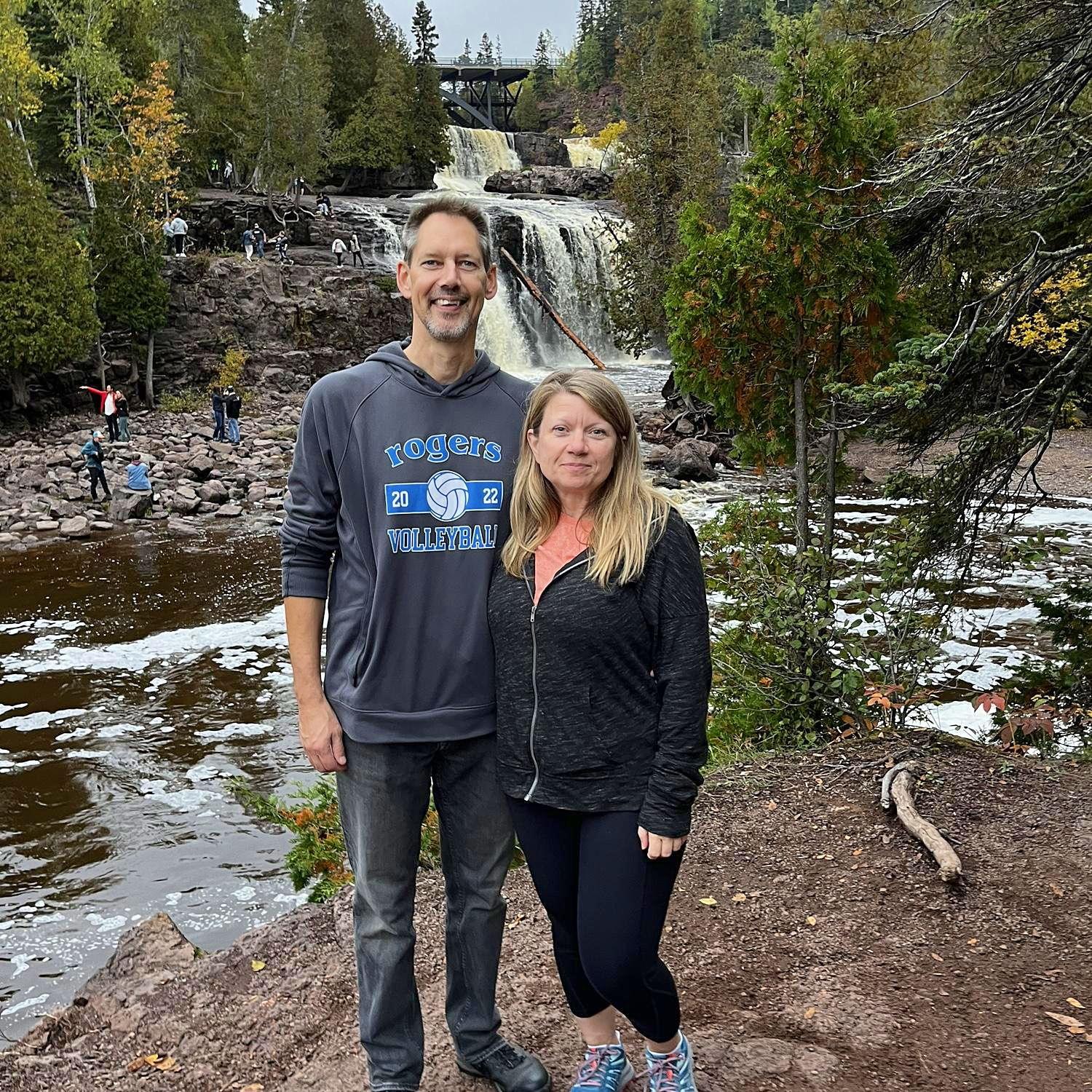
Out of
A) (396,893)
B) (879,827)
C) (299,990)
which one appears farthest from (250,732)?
(396,893)

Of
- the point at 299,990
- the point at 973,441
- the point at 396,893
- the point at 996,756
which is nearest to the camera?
the point at 396,893

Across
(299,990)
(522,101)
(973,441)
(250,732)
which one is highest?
(522,101)

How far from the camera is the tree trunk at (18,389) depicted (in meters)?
23.3

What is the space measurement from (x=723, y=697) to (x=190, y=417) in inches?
841

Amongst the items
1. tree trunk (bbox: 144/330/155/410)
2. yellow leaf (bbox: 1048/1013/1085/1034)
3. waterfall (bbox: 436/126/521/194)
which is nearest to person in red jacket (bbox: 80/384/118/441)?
tree trunk (bbox: 144/330/155/410)

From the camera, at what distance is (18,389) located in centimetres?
2339

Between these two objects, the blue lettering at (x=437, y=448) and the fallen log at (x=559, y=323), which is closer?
the blue lettering at (x=437, y=448)

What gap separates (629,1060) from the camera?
307cm

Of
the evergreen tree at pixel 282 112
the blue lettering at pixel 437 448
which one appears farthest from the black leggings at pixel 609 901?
the evergreen tree at pixel 282 112

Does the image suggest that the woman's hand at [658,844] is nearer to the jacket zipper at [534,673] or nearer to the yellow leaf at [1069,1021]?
the jacket zipper at [534,673]

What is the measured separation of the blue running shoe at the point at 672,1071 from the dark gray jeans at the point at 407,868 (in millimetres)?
516

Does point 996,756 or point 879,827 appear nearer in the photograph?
point 879,827

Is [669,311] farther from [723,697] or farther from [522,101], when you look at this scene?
[522,101]

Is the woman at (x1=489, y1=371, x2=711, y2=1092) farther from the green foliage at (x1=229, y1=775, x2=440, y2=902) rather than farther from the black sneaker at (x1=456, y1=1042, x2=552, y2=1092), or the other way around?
the green foliage at (x1=229, y1=775, x2=440, y2=902)
